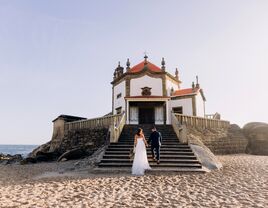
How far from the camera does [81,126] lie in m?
21.5

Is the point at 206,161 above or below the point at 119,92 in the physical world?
below

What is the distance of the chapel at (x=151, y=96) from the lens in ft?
77.9

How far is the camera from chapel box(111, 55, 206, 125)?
2375cm

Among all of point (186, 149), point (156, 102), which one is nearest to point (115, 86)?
point (156, 102)

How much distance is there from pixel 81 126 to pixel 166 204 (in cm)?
1714

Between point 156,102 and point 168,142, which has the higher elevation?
point 156,102

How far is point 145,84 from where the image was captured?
25781mm

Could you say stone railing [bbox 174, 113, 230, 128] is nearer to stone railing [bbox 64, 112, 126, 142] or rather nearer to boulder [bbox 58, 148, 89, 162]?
stone railing [bbox 64, 112, 126, 142]

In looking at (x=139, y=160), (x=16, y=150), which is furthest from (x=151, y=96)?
(x=16, y=150)

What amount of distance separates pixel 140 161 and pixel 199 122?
12610 millimetres

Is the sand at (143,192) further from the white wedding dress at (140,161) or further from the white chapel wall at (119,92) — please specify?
the white chapel wall at (119,92)

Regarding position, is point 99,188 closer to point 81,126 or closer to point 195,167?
point 195,167

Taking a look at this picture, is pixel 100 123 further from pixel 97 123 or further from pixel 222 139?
pixel 222 139

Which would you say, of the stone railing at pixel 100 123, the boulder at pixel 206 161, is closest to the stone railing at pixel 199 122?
the stone railing at pixel 100 123
